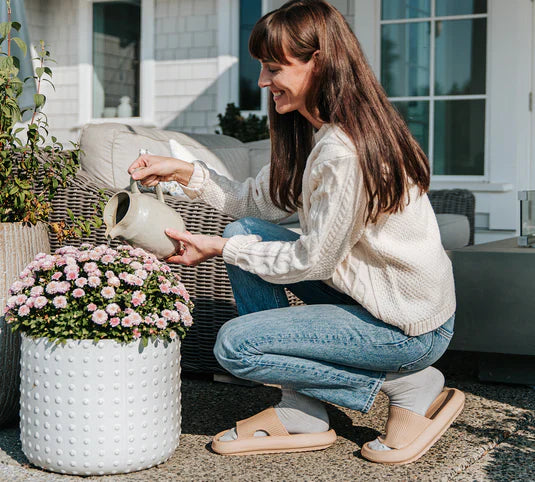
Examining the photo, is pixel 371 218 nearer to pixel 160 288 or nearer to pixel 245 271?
pixel 245 271

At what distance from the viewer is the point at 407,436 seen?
221cm

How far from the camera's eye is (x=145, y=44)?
278 inches

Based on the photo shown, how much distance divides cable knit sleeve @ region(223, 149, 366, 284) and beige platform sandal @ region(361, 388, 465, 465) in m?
0.46

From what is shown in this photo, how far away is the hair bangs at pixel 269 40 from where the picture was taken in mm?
2053

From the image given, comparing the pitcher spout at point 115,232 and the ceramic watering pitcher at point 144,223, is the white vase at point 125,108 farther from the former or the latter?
the pitcher spout at point 115,232

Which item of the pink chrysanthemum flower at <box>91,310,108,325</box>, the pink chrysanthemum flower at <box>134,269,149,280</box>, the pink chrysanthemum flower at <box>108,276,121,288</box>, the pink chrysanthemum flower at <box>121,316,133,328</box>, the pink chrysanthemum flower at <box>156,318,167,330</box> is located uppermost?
the pink chrysanthemum flower at <box>134,269,149,280</box>

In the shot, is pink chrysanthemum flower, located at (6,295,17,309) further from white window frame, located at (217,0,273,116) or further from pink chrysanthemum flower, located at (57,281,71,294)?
white window frame, located at (217,0,273,116)

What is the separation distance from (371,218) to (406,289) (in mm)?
221

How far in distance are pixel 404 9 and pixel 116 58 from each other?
2803 millimetres

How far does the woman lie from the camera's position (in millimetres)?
2018

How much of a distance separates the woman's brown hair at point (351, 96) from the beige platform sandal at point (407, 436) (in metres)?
0.59

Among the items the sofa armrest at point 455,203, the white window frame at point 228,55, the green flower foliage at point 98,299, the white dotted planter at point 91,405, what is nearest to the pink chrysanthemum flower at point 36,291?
the green flower foliage at point 98,299

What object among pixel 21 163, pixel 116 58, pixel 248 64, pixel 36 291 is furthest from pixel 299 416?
pixel 116 58

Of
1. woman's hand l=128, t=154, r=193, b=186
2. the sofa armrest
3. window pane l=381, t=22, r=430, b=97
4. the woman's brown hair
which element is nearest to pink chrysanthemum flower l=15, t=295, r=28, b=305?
woman's hand l=128, t=154, r=193, b=186
